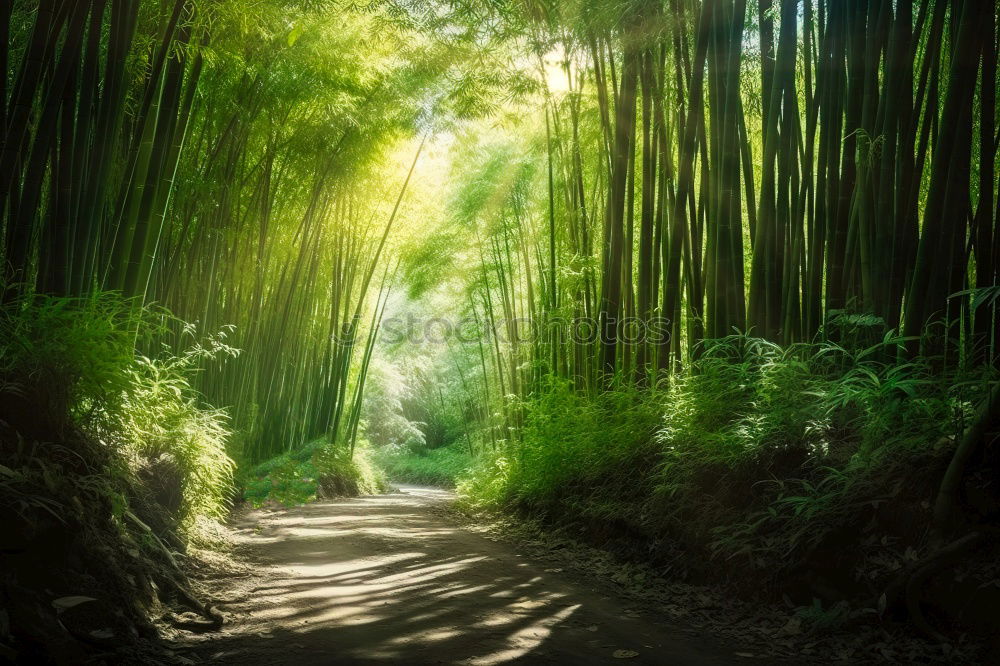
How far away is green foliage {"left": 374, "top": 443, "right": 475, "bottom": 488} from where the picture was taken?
18089 mm

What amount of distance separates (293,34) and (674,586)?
3931 mm

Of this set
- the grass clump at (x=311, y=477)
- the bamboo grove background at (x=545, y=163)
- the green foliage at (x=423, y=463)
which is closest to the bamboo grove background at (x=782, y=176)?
the bamboo grove background at (x=545, y=163)

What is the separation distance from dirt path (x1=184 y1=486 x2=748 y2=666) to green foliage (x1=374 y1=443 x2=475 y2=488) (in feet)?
44.7

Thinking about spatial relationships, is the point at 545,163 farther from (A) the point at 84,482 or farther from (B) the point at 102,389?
(A) the point at 84,482


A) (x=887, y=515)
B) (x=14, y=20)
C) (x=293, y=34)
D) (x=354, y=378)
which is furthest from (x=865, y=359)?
(x=354, y=378)

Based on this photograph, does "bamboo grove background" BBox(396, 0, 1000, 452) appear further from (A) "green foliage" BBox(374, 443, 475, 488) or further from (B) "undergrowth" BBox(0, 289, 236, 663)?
(A) "green foliage" BBox(374, 443, 475, 488)

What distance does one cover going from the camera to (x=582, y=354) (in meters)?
5.64

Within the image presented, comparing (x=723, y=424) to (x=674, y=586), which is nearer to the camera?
(x=674, y=586)

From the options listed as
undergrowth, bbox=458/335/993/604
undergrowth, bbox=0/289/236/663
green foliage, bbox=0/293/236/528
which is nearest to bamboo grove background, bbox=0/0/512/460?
green foliage, bbox=0/293/236/528

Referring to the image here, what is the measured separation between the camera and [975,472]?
2.13 metres

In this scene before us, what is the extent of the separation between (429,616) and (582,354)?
3451 mm

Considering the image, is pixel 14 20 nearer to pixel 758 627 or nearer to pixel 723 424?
pixel 723 424

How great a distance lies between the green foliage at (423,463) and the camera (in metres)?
18.1

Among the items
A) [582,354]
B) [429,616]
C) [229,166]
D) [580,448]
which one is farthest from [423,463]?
[429,616]
